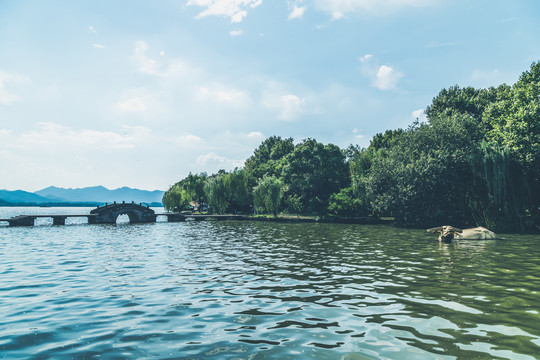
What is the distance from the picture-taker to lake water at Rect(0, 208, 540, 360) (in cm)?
639

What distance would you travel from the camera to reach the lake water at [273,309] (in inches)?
252

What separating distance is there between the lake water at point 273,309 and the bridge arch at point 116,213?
46.4 metres

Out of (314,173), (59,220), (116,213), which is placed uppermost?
(314,173)

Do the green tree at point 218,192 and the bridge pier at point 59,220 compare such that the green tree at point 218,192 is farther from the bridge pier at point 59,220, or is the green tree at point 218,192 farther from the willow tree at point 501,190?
the willow tree at point 501,190

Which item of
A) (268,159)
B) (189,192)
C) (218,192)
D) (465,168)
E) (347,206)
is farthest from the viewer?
(268,159)

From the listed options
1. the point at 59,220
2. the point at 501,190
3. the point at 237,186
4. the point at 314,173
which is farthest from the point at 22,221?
the point at 501,190

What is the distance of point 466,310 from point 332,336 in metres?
4.52

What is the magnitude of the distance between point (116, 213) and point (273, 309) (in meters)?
61.2

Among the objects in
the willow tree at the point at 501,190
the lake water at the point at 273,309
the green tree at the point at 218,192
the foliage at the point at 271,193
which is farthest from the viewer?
the green tree at the point at 218,192

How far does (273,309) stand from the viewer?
9023 millimetres

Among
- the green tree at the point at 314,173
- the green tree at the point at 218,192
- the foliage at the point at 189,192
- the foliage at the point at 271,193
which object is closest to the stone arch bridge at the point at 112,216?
the green tree at the point at 218,192

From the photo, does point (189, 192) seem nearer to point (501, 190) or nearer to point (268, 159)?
point (268, 159)

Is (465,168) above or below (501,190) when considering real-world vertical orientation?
above

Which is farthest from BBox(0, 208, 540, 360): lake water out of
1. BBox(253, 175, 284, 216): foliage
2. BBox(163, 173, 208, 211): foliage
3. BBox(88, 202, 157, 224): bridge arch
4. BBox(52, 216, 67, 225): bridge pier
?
BBox(163, 173, 208, 211): foliage
